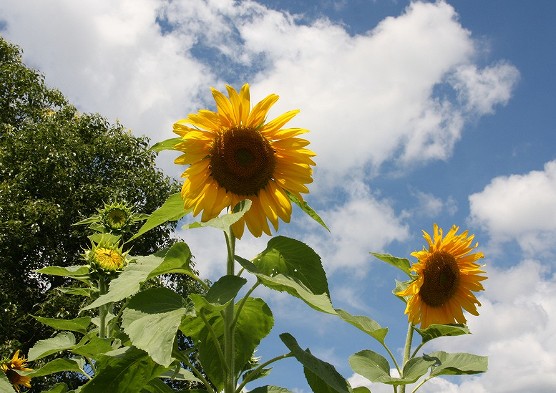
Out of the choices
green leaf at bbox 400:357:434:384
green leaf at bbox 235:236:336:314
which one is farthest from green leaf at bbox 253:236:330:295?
green leaf at bbox 400:357:434:384

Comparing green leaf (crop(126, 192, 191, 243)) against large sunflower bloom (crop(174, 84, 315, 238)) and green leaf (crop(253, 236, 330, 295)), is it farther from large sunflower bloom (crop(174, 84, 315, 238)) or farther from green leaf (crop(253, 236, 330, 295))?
green leaf (crop(253, 236, 330, 295))

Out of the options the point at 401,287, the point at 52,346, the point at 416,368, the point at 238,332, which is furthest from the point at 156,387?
the point at 52,346

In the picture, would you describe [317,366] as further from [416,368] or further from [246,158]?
[416,368]

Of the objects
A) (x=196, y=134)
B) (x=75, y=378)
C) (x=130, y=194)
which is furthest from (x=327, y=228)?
(x=130, y=194)

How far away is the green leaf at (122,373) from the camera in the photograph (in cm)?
164

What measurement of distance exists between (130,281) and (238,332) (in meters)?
0.42

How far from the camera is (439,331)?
8.01 feet

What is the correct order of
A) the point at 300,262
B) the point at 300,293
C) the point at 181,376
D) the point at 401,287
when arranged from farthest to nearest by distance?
1. the point at 401,287
2. the point at 181,376
3. the point at 300,262
4. the point at 300,293

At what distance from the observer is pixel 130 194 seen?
15.1 m

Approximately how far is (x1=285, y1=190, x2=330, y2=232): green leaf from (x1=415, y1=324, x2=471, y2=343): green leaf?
33.2 inches

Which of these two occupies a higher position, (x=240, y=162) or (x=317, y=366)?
(x=240, y=162)

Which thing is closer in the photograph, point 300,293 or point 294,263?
point 300,293

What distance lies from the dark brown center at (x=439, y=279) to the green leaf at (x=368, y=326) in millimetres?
539

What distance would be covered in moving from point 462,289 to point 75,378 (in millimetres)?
11206
